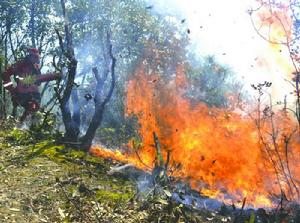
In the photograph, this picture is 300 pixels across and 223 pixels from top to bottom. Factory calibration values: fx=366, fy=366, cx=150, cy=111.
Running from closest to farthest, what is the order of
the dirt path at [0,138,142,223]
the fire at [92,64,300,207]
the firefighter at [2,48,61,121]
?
1. the dirt path at [0,138,142,223]
2. the firefighter at [2,48,61,121]
3. the fire at [92,64,300,207]

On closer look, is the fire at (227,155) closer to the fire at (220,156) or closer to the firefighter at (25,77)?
the fire at (220,156)

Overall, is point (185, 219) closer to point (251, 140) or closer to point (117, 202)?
point (117, 202)

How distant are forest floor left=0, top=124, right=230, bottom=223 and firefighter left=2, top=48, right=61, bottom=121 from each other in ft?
10.1

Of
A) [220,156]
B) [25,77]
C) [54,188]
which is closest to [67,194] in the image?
[54,188]

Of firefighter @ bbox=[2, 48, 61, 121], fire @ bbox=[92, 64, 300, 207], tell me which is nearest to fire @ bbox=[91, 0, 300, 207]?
fire @ bbox=[92, 64, 300, 207]

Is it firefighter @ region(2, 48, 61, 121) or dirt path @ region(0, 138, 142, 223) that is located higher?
firefighter @ region(2, 48, 61, 121)

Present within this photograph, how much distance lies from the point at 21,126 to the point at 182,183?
6342mm

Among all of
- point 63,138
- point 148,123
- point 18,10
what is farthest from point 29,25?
point 63,138

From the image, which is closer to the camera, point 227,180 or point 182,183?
point 182,183

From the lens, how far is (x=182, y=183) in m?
7.67

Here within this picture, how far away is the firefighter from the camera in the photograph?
10875 millimetres

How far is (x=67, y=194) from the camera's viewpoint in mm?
6004

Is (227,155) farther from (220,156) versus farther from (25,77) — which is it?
(25,77)

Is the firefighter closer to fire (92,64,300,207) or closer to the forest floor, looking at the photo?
fire (92,64,300,207)
